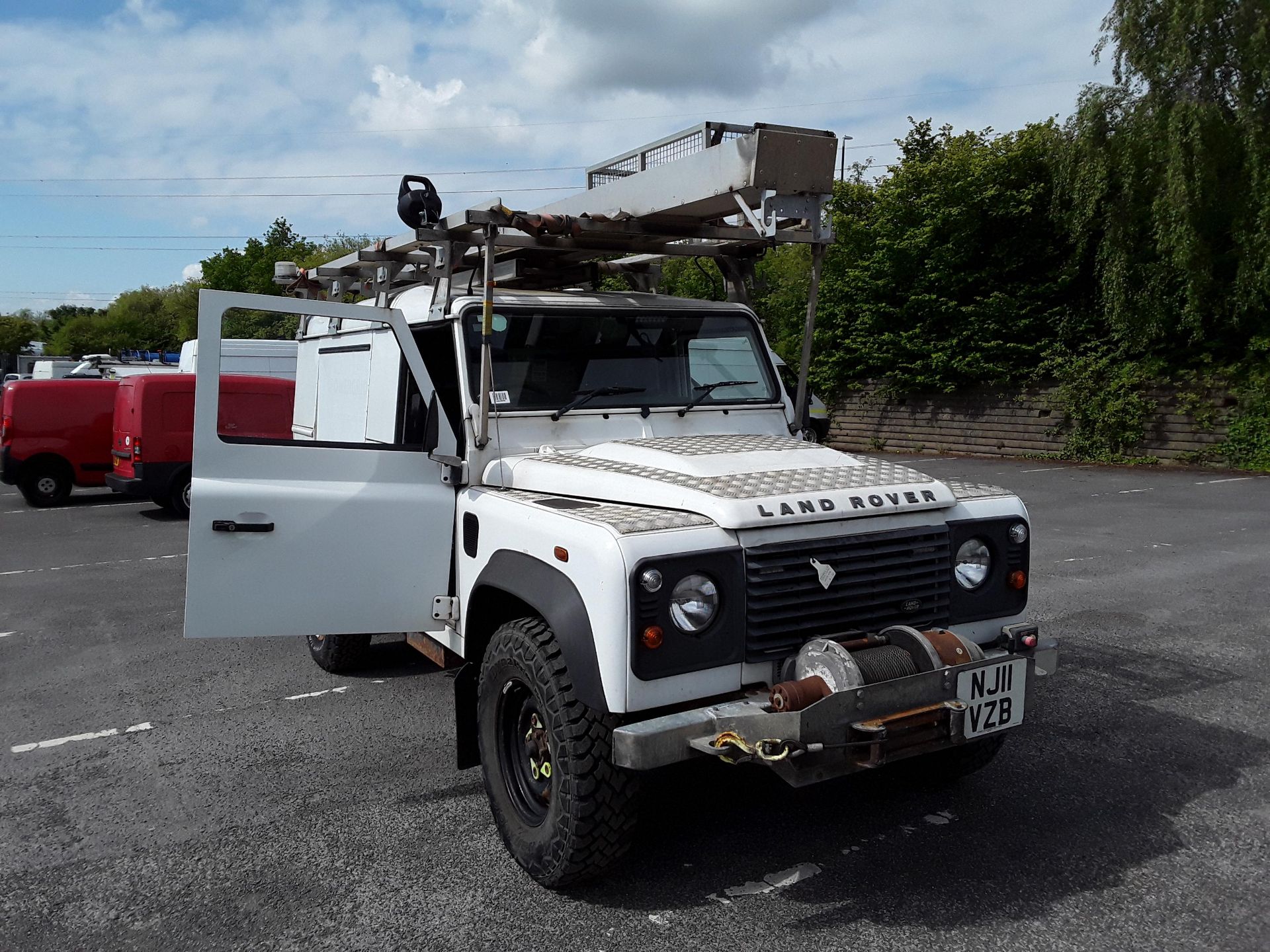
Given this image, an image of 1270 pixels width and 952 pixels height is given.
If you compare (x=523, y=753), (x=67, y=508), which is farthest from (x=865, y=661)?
(x=67, y=508)

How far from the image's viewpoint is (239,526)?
3.95 m

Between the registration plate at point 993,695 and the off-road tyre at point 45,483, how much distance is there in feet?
49.1

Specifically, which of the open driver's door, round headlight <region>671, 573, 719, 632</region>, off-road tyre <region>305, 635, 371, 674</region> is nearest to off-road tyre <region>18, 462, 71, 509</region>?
off-road tyre <region>305, 635, 371, 674</region>

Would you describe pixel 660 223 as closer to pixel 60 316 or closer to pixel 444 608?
pixel 444 608

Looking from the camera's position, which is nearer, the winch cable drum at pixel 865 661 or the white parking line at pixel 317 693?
the winch cable drum at pixel 865 661

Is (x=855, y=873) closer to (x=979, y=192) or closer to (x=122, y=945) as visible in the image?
(x=122, y=945)

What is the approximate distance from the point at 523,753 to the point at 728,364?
2336mm

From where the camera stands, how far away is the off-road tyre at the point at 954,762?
13.3 ft

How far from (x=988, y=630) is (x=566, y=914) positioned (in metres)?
1.86

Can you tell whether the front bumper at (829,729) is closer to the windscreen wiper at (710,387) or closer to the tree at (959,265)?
the windscreen wiper at (710,387)

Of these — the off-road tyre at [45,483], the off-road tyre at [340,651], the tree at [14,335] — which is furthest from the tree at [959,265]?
the tree at [14,335]

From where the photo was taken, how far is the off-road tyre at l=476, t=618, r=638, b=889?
10.4 feet

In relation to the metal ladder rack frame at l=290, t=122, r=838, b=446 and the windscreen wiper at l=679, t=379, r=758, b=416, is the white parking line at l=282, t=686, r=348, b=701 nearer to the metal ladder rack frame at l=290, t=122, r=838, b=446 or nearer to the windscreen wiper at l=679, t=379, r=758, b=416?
the metal ladder rack frame at l=290, t=122, r=838, b=446

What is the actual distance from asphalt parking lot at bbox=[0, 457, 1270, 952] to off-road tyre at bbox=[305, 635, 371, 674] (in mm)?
95
